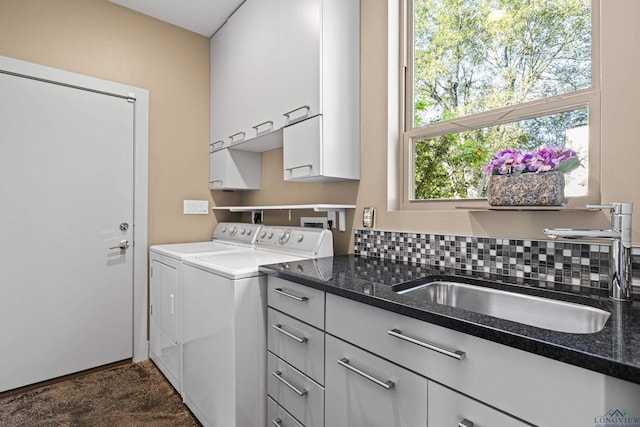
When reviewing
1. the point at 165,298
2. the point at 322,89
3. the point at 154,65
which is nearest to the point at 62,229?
the point at 165,298

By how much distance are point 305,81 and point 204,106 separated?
55.0 inches

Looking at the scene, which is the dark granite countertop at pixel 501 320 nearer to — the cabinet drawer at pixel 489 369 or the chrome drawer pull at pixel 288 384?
the cabinet drawer at pixel 489 369

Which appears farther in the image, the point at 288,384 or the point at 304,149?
the point at 304,149

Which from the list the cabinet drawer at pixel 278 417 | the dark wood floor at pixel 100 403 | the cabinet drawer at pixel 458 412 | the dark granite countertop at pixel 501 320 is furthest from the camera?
the dark wood floor at pixel 100 403

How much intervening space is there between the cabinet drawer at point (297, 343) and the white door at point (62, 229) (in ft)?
5.04

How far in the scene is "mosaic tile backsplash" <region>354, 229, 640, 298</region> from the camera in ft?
3.72

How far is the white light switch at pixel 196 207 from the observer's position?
276 centimetres

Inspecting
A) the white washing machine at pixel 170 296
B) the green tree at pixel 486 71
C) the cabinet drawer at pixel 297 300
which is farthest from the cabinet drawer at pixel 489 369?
the white washing machine at pixel 170 296

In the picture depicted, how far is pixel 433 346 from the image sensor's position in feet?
2.82

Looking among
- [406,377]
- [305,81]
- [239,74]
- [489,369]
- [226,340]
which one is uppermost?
[239,74]

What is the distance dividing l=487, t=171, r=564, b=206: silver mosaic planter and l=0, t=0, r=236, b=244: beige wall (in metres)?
2.33

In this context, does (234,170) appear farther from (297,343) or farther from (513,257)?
(513,257)

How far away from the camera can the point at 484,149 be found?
1555 millimetres

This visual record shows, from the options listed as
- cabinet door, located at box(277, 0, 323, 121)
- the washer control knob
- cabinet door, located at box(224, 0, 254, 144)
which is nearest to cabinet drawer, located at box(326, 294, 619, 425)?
the washer control knob
